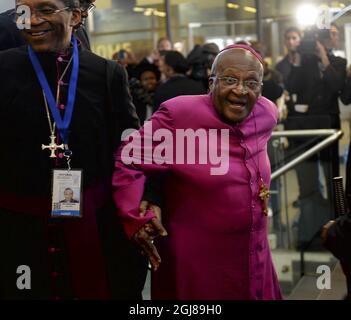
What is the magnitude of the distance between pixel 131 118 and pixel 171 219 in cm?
39

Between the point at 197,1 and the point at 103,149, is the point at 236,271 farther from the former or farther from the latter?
the point at 197,1

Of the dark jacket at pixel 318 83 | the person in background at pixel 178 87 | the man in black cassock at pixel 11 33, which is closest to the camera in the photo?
the man in black cassock at pixel 11 33

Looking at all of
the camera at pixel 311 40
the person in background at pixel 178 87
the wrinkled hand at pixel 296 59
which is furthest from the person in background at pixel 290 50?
the person in background at pixel 178 87

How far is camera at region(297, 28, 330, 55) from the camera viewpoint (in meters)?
6.26

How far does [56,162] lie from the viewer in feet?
9.53

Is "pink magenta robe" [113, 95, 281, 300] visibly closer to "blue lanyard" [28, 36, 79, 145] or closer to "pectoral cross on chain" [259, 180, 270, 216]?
"pectoral cross on chain" [259, 180, 270, 216]

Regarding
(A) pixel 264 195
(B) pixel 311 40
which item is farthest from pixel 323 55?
(A) pixel 264 195

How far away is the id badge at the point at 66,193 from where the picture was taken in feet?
Result: 9.41

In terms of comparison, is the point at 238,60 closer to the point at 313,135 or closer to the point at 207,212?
the point at 207,212

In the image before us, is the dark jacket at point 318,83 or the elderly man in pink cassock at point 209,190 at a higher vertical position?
the dark jacket at point 318,83

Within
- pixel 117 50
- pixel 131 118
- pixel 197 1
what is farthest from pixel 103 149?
pixel 197 1

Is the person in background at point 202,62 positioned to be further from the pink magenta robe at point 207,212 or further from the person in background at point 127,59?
the pink magenta robe at point 207,212

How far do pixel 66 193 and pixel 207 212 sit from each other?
1.58ft

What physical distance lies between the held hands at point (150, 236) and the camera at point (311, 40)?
3.70 m
